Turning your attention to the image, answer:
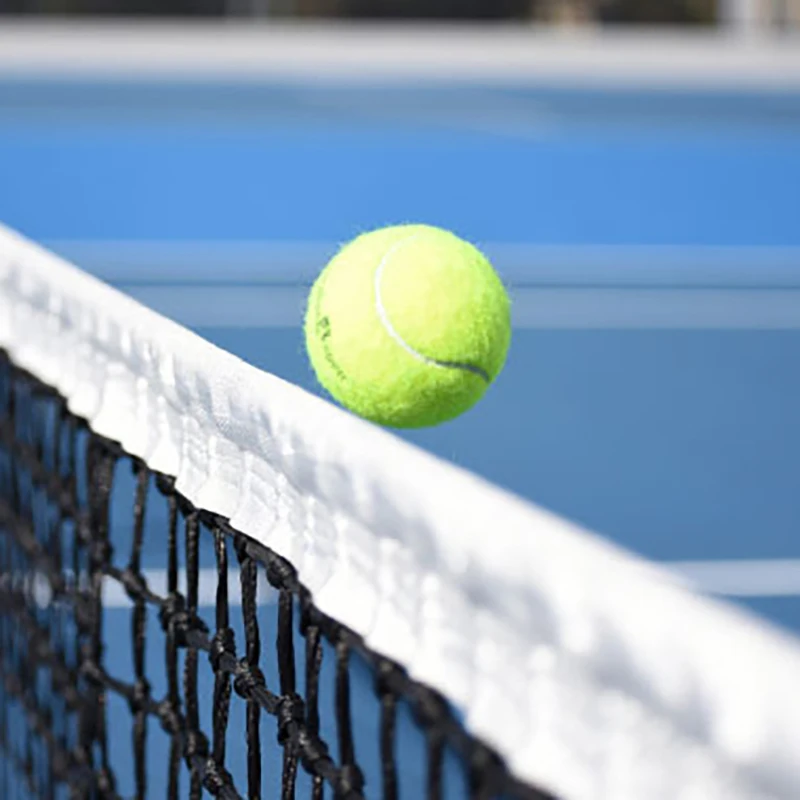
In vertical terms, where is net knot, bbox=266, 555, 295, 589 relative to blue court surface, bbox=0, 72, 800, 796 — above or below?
above

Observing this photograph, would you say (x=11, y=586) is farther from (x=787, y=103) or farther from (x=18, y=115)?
(x=787, y=103)

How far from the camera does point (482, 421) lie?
405cm

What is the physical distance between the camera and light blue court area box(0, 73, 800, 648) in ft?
12.1

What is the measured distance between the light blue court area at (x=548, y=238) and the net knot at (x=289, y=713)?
1531 mm

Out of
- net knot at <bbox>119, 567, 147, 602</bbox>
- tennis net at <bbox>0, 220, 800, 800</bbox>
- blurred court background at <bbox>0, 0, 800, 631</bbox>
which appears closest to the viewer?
tennis net at <bbox>0, 220, 800, 800</bbox>

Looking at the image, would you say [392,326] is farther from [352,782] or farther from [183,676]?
[352,782]

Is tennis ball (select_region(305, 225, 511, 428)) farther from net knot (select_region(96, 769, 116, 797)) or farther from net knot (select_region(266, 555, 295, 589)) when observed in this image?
net knot (select_region(266, 555, 295, 589))

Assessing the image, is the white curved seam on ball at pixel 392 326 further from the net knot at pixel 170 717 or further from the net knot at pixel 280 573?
the net knot at pixel 280 573

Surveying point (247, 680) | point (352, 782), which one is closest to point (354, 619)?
point (352, 782)

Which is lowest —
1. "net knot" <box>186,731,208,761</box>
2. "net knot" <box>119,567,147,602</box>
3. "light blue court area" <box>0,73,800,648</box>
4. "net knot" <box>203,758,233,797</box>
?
"light blue court area" <box>0,73,800,648</box>

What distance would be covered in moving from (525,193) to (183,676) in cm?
528

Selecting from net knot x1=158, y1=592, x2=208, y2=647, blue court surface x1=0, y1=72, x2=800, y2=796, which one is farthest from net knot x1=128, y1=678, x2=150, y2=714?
blue court surface x1=0, y1=72, x2=800, y2=796

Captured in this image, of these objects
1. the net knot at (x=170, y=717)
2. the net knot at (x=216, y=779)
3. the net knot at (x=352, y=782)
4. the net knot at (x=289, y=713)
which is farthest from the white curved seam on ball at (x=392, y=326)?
the net knot at (x=352, y=782)

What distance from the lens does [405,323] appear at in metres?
1.78
